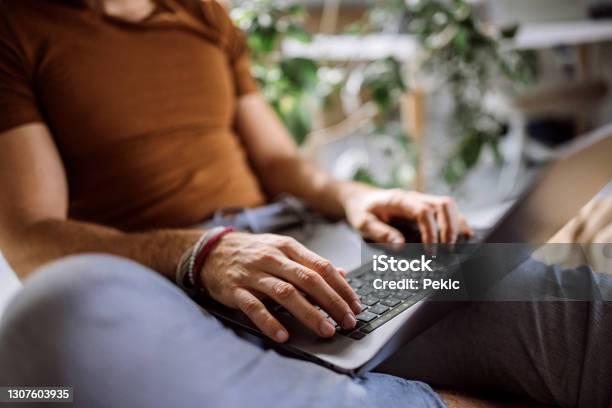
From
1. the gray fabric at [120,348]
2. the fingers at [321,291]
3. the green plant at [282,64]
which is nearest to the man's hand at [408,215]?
the fingers at [321,291]

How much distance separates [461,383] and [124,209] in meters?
0.60

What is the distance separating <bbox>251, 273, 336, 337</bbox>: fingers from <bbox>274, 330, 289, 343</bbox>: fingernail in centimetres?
2

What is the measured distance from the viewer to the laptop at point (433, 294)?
0.49 meters

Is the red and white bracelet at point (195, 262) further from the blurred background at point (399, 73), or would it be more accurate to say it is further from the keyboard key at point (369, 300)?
the blurred background at point (399, 73)

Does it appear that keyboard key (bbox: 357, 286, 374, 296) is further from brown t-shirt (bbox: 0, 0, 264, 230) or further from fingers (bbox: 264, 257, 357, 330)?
brown t-shirt (bbox: 0, 0, 264, 230)

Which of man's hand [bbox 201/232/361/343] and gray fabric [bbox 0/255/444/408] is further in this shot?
man's hand [bbox 201/232/361/343]

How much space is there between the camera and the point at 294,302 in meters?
0.53

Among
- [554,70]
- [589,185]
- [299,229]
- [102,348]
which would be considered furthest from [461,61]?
[554,70]

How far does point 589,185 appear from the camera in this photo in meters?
0.54

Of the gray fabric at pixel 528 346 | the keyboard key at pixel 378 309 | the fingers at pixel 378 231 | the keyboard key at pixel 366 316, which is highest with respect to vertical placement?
the fingers at pixel 378 231

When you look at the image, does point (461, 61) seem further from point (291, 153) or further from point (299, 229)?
point (299, 229)

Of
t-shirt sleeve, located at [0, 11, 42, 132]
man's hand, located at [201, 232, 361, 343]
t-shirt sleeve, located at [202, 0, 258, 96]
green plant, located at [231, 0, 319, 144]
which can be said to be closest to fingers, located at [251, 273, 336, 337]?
man's hand, located at [201, 232, 361, 343]

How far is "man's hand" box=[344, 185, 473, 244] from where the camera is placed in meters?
0.74

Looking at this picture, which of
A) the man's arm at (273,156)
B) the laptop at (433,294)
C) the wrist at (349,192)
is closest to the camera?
the laptop at (433,294)
